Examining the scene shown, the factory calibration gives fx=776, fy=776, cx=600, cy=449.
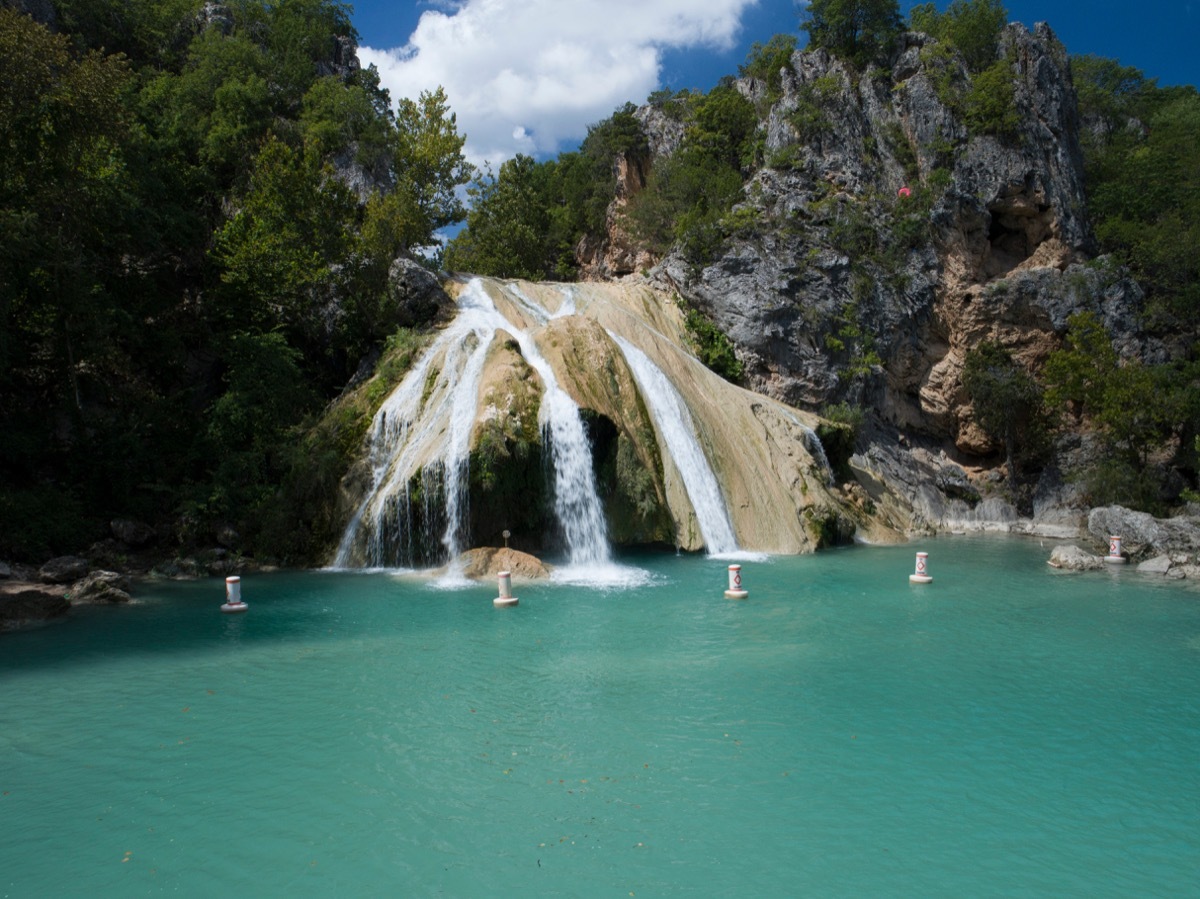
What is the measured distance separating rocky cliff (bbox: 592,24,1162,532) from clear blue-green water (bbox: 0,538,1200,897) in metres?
17.4

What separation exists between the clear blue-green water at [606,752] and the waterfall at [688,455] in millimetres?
6701

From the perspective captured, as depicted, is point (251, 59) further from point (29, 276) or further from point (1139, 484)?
point (1139, 484)

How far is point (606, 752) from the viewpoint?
25.2ft

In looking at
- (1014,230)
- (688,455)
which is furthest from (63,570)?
(1014,230)

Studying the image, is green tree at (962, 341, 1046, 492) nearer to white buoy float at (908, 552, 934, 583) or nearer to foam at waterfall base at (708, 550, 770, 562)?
foam at waterfall base at (708, 550, 770, 562)

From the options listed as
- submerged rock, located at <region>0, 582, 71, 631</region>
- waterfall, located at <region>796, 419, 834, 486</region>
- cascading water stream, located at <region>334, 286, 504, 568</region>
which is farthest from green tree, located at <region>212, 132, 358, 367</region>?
waterfall, located at <region>796, 419, 834, 486</region>

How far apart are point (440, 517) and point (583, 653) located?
7844 mm

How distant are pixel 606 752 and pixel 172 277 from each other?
967 inches

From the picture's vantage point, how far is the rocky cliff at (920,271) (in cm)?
3011

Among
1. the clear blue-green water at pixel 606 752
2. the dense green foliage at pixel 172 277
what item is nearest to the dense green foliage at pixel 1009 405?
the clear blue-green water at pixel 606 752

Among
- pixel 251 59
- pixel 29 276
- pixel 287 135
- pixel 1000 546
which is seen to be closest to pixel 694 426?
pixel 1000 546

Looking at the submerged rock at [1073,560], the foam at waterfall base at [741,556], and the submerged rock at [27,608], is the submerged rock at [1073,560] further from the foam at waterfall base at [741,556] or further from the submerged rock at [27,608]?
the submerged rock at [27,608]

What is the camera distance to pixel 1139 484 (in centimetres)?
2541

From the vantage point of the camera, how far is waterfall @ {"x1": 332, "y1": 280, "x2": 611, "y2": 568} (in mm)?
17969
